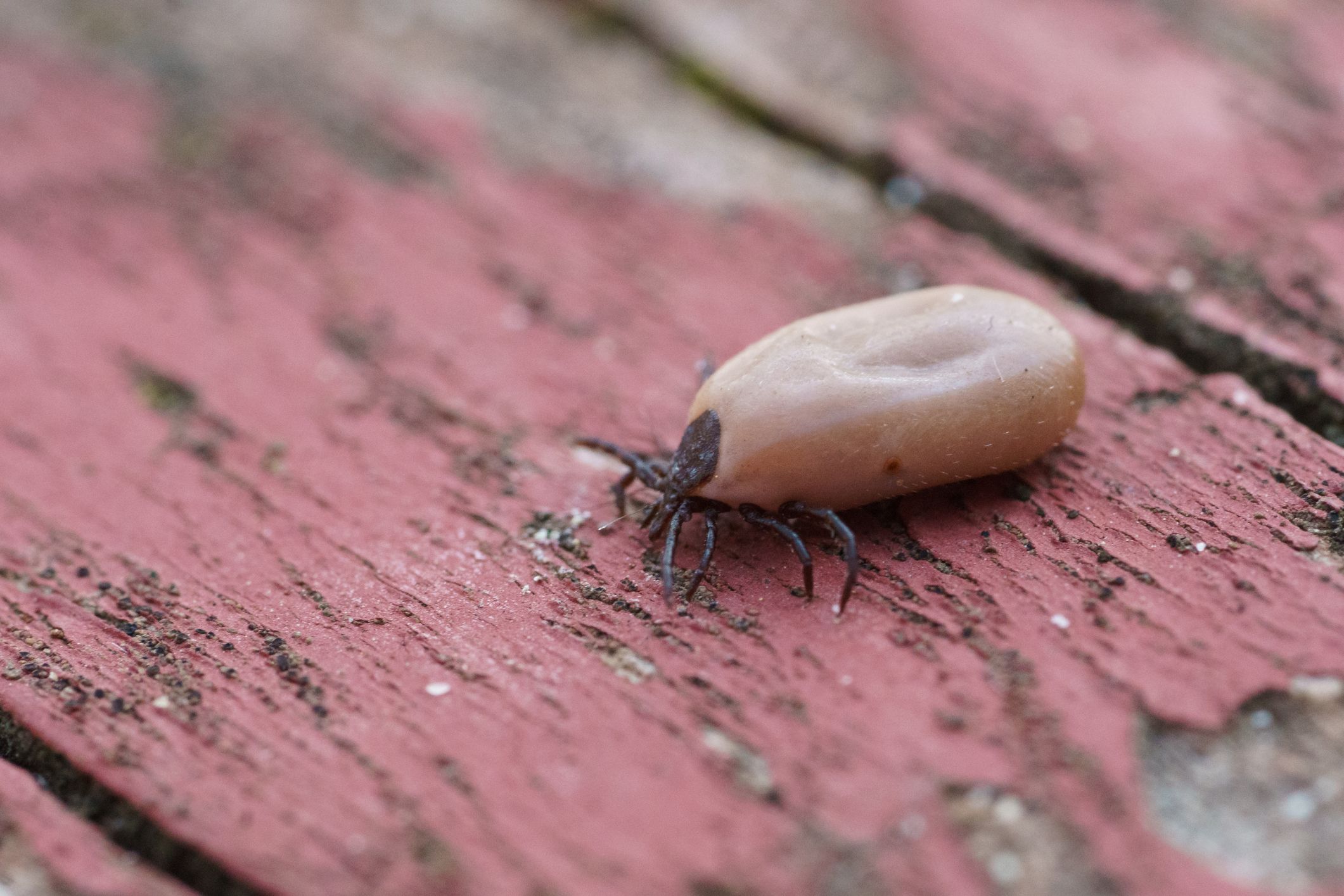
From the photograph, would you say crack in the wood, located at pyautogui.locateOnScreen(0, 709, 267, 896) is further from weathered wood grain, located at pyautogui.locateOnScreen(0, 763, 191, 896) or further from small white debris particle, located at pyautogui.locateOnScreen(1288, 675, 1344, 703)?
A: small white debris particle, located at pyautogui.locateOnScreen(1288, 675, 1344, 703)

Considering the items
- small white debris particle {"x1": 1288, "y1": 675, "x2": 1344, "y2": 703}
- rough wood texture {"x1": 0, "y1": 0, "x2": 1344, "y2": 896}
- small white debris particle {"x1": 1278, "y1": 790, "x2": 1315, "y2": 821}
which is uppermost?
small white debris particle {"x1": 1288, "y1": 675, "x2": 1344, "y2": 703}

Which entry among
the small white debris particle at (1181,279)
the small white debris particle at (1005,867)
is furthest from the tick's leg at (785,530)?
the small white debris particle at (1181,279)

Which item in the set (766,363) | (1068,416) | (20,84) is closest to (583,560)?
(766,363)

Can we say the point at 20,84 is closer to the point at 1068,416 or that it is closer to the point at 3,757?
the point at 3,757

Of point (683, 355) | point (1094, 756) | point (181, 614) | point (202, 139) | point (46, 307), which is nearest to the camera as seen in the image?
point (1094, 756)

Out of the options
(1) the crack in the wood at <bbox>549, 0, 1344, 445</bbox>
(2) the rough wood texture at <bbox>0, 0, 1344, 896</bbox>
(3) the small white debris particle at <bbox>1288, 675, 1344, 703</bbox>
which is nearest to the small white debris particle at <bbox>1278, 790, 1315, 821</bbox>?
(2) the rough wood texture at <bbox>0, 0, 1344, 896</bbox>

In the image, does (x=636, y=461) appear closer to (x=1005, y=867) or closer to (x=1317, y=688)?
(x=1005, y=867)

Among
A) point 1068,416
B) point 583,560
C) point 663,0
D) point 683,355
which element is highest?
point 663,0

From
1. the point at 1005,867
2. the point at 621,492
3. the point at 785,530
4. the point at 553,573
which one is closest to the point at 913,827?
the point at 1005,867
